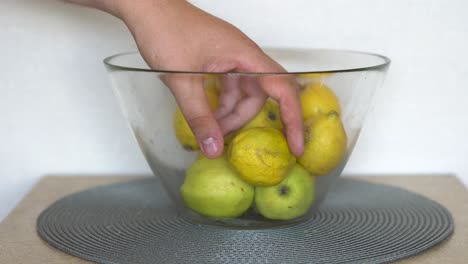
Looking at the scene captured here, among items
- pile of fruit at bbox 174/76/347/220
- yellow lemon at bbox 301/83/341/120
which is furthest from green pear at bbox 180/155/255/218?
yellow lemon at bbox 301/83/341/120

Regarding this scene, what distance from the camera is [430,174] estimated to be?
4.00 ft

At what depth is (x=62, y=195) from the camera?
3.67 ft

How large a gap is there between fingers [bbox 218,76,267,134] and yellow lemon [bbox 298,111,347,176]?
0.07 metres

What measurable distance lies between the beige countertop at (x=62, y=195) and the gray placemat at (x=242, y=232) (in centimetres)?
1

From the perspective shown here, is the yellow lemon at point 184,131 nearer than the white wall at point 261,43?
Yes

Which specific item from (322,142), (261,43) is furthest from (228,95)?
(261,43)

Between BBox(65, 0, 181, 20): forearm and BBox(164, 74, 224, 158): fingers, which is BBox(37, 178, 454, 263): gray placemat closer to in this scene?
BBox(164, 74, 224, 158): fingers

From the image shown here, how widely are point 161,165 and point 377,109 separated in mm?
393

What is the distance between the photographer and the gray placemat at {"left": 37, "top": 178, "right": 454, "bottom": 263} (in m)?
0.84

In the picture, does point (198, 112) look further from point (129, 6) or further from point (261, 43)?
point (261, 43)

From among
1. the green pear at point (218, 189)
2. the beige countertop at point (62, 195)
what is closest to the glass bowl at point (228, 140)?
the green pear at point (218, 189)

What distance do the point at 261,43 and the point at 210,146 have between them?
13.8 inches

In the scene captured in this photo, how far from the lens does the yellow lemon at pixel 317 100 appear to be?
87 cm

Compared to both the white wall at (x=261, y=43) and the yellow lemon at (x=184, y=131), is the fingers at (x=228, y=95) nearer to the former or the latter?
the yellow lemon at (x=184, y=131)
